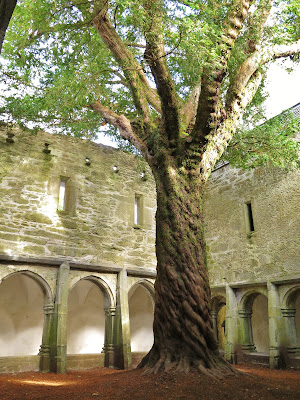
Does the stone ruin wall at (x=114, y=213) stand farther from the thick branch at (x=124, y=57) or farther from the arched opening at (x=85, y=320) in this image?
the thick branch at (x=124, y=57)

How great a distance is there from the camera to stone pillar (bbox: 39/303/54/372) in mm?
6973

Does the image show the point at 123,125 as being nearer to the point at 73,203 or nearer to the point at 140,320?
the point at 73,203

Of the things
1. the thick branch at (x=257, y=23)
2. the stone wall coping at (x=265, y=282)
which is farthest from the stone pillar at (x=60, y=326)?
the thick branch at (x=257, y=23)

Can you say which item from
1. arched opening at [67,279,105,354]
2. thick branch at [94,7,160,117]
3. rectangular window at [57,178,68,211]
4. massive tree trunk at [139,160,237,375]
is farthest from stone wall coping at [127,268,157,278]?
thick branch at [94,7,160,117]

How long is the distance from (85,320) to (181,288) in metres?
6.27

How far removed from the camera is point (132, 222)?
9.43 metres

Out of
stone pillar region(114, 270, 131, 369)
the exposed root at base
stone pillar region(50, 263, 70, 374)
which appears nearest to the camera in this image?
the exposed root at base

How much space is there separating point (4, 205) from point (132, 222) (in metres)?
3.23

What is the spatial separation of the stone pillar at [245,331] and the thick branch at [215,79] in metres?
5.37

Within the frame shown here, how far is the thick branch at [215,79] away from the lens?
5.08 metres

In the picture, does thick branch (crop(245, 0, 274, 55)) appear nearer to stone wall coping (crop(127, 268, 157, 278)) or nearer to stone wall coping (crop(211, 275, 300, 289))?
stone wall coping (crop(211, 275, 300, 289))

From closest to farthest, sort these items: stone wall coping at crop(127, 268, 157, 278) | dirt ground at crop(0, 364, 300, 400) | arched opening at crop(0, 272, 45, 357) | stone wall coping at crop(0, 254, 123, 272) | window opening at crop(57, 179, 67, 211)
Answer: dirt ground at crop(0, 364, 300, 400) < stone wall coping at crop(0, 254, 123, 272) < window opening at crop(57, 179, 67, 211) < stone wall coping at crop(127, 268, 157, 278) < arched opening at crop(0, 272, 45, 357)

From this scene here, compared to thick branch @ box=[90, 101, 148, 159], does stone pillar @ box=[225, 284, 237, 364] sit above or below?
below

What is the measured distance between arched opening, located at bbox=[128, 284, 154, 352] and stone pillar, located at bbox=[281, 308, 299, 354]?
12.4ft
